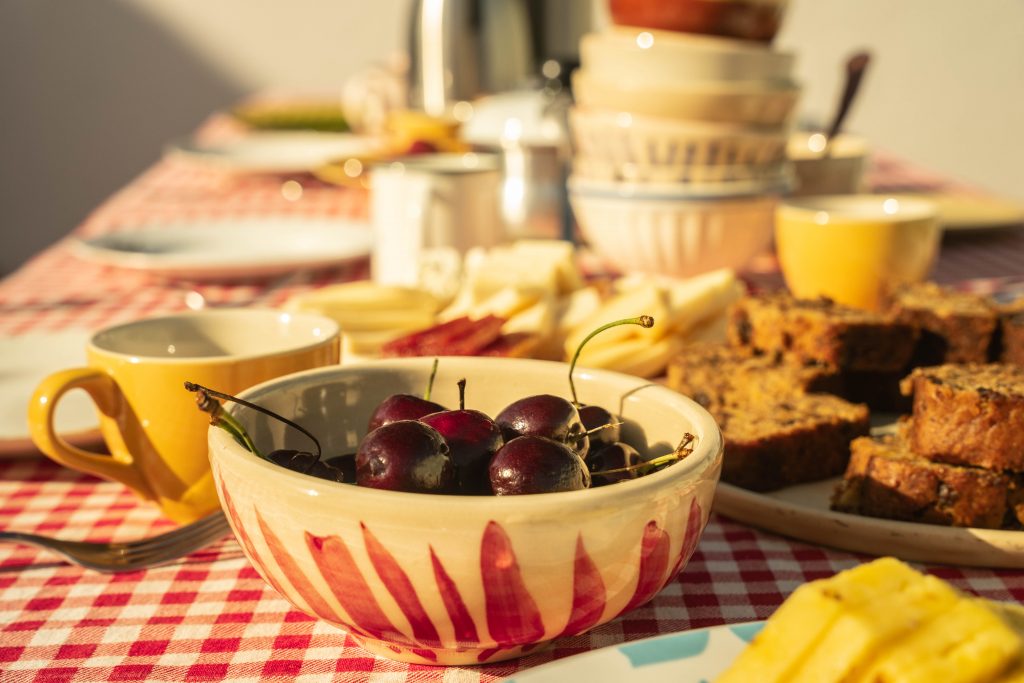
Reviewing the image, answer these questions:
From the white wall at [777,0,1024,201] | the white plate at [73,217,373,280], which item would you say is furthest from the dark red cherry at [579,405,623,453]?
the white wall at [777,0,1024,201]

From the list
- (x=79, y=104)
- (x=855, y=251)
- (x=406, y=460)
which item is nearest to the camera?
(x=406, y=460)

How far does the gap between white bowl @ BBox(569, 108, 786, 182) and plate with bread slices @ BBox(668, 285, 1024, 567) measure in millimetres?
298

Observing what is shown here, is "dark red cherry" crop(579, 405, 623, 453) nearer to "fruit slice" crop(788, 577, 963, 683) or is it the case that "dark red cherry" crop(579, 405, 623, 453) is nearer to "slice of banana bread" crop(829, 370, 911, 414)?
"fruit slice" crop(788, 577, 963, 683)

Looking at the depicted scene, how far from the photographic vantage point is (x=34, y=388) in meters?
0.83

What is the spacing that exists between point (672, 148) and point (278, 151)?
4.24ft

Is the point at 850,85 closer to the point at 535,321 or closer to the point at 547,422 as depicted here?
the point at 535,321

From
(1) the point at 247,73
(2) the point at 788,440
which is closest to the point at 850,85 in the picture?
(2) the point at 788,440

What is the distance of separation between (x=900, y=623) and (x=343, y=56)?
447 cm

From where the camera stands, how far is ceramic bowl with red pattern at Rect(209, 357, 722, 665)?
414 millimetres

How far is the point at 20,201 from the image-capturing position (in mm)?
4617

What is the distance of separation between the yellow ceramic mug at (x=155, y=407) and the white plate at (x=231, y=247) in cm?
57

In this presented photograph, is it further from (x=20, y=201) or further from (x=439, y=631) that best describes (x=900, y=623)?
(x=20, y=201)

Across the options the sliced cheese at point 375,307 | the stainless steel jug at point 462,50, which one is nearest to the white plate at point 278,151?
the stainless steel jug at point 462,50

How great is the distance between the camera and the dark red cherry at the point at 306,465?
0.48 m
